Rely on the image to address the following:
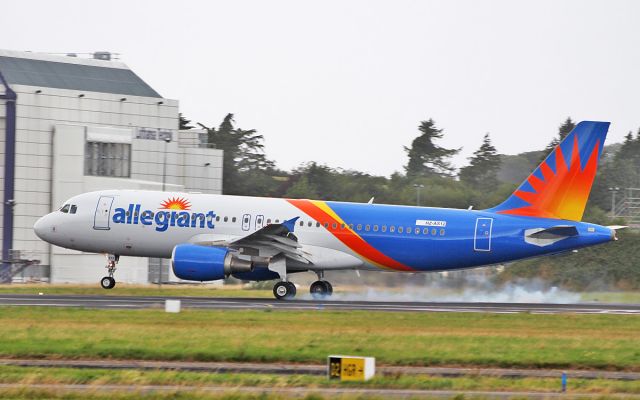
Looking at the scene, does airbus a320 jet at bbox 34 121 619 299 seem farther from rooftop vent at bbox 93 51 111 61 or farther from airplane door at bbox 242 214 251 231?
rooftop vent at bbox 93 51 111 61

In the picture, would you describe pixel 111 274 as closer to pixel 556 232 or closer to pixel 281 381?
pixel 556 232

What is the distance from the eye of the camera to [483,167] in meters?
127

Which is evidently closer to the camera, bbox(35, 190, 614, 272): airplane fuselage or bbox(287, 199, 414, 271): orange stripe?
bbox(35, 190, 614, 272): airplane fuselage

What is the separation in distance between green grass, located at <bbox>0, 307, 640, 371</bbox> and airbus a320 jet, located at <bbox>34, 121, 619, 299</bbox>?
24.4 feet

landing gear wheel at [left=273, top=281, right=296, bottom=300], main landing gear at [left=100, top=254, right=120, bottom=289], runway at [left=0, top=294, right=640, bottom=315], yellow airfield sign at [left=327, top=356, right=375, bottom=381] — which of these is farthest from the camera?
main landing gear at [left=100, top=254, right=120, bottom=289]

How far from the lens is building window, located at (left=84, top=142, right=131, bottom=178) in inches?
2650

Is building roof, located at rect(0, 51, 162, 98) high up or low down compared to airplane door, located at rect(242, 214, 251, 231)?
up

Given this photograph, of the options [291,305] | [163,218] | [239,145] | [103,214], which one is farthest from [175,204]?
[239,145]

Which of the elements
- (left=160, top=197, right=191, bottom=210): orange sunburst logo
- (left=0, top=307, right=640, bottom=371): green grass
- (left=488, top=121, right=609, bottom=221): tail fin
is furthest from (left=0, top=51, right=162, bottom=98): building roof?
(left=0, top=307, right=640, bottom=371): green grass

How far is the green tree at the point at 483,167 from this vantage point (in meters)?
120

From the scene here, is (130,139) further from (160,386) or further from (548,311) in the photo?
(160,386)

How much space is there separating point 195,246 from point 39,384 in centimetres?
2236

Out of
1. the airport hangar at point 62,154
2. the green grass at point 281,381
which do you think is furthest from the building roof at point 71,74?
the green grass at point 281,381

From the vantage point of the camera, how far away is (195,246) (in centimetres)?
4116
